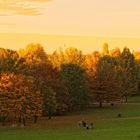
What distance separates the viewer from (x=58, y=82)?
102 meters

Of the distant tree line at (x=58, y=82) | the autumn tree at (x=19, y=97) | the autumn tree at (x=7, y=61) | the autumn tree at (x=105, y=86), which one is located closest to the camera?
the autumn tree at (x=19, y=97)

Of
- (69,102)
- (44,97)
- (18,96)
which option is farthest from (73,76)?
(18,96)

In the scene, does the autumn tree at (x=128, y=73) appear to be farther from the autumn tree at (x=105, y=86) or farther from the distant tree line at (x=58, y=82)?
the autumn tree at (x=105, y=86)

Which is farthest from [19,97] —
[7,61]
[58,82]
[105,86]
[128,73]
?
[128,73]

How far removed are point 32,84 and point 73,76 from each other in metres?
25.5

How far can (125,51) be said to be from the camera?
146250 millimetres

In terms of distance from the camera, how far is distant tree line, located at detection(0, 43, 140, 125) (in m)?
81.7

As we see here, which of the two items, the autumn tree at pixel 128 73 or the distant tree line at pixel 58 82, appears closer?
the distant tree line at pixel 58 82

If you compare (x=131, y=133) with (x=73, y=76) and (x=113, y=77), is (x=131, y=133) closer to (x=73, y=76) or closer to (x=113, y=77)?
(x=73, y=76)

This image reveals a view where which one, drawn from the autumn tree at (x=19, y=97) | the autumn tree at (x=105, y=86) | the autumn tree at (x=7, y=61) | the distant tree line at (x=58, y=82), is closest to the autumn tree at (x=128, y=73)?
the distant tree line at (x=58, y=82)

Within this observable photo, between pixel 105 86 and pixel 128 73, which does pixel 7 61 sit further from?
pixel 128 73

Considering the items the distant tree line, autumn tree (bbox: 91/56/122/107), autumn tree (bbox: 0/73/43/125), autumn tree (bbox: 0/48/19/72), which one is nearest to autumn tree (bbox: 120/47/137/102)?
the distant tree line

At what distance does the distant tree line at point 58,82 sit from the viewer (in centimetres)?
8169

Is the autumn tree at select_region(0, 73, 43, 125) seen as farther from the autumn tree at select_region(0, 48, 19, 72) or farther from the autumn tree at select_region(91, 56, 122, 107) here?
the autumn tree at select_region(91, 56, 122, 107)
